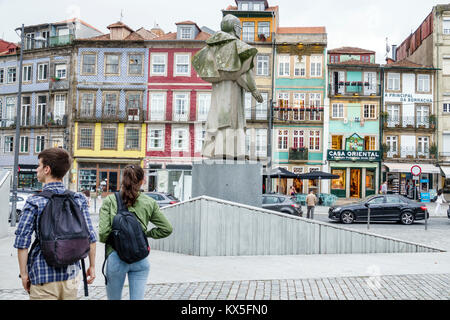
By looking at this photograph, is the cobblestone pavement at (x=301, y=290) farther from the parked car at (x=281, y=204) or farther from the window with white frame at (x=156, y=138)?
the window with white frame at (x=156, y=138)

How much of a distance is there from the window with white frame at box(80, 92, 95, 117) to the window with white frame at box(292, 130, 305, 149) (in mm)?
16938

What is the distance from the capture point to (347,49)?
1676 inches

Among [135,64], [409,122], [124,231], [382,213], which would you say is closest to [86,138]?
[135,64]

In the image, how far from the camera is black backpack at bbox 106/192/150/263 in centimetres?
378

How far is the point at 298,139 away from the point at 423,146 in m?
10.1

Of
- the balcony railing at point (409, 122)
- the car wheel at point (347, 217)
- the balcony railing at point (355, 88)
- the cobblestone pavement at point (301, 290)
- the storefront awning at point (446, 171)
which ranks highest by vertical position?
the balcony railing at point (355, 88)

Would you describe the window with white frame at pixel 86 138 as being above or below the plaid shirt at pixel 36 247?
above

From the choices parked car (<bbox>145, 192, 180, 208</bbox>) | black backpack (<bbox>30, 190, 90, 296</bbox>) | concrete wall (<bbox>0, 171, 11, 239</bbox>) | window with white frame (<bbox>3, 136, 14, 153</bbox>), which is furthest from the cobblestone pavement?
window with white frame (<bbox>3, 136, 14, 153</bbox>)

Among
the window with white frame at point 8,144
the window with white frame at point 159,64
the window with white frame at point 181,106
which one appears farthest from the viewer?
the window with white frame at point 8,144

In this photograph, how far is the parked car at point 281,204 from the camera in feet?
62.6

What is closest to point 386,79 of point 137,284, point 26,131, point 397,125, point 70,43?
point 397,125

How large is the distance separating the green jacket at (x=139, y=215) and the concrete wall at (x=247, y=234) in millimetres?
4272

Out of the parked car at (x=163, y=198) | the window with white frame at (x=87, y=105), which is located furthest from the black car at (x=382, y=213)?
the window with white frame at (x=87, y=105)

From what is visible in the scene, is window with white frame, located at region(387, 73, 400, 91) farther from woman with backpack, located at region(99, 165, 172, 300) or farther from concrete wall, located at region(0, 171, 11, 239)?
woman with backpack, located at region(99, 165, 172, 300)
